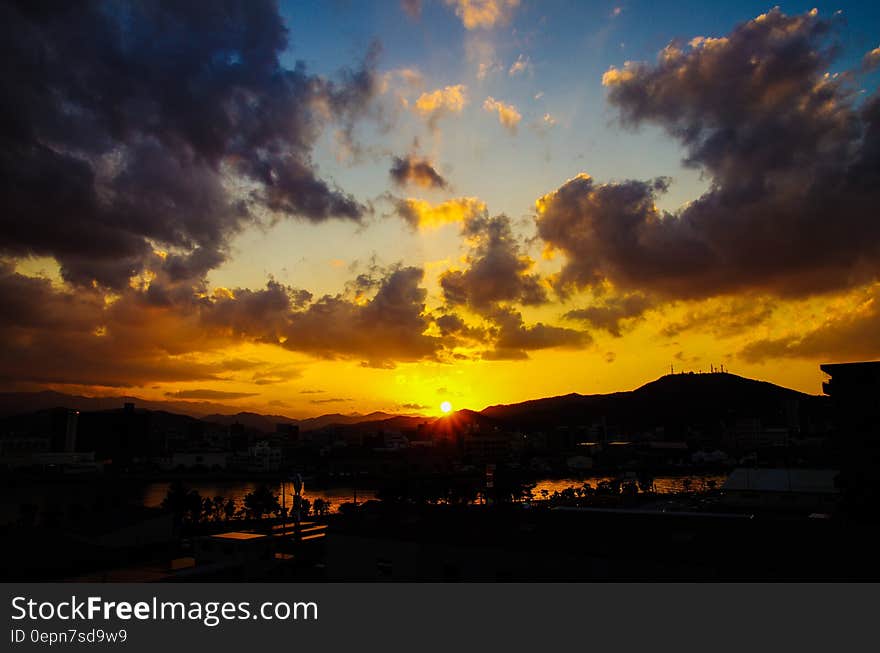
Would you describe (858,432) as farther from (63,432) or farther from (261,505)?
(63,432)

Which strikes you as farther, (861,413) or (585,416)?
(585,416)

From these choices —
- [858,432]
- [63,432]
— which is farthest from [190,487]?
A: [858,432]

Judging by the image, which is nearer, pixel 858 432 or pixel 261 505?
pixel 858 432

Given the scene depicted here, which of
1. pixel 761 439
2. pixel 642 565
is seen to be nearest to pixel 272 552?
pixel 642 565

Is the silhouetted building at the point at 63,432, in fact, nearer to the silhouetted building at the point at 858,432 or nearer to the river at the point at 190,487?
the river at the point at 190,487

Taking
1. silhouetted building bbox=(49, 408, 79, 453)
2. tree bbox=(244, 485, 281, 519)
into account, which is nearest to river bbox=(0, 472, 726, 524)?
tree bbox=(244, 485, 281, 519)

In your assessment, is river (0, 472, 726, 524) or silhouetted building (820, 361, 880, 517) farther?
river (0, 472, 726, 524)

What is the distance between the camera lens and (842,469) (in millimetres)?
18266

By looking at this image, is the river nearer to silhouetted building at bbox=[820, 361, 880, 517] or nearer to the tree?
the tree

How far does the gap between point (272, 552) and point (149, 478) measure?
6837cm

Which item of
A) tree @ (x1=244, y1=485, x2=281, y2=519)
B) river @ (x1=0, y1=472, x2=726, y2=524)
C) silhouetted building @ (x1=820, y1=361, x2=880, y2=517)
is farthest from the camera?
river @ (x1=0, y1=472, x2=726, y2=524)

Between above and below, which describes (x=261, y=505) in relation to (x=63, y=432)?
below

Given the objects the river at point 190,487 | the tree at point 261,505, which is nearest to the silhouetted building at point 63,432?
the river at point 190,487
